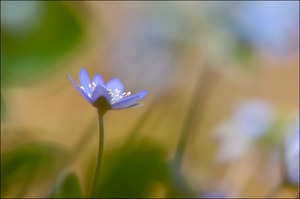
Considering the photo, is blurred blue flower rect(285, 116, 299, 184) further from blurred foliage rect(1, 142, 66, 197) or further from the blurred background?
blurred foliage rect(1, 142, 66, 197)

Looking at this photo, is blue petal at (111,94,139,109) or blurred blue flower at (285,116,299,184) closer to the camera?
blue petal at (111,94,139,109)

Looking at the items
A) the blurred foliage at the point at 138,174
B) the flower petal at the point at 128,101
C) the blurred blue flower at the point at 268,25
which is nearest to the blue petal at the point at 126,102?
the flower petal at the point at 128,101

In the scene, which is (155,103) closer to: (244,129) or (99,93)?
(244,129)

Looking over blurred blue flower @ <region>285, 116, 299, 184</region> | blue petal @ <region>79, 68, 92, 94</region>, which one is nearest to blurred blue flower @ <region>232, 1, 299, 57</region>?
blurred blue flower @ <region>285, 116, 299, 184</region>

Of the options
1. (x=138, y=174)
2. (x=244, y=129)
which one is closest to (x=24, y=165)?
(x=138, y=174)

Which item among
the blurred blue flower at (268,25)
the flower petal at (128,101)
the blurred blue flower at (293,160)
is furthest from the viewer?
the blurred blue flower at (268,25)

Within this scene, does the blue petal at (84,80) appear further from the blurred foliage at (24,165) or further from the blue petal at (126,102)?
the blurred foliage at (24,165)

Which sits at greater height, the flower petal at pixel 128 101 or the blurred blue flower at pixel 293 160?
the flower petal at pixel 128 101
